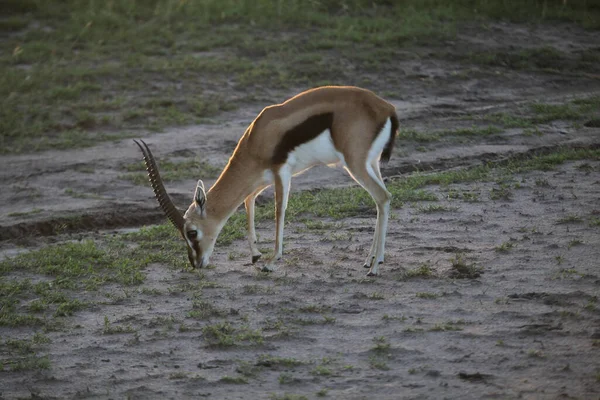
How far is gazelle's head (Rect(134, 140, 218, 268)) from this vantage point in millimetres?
7434

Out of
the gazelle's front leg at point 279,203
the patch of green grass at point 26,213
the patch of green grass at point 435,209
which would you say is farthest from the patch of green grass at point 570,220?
the patch of green grass at point 26,213

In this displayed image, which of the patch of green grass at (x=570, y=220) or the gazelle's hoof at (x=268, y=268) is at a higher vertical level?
the patch of green grass at (x=570, y=220)

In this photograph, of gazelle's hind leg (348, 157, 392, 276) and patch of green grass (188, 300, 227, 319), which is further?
gazelle's hind leg (348, 157, 392, 276)

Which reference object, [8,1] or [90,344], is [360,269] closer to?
[90,344]

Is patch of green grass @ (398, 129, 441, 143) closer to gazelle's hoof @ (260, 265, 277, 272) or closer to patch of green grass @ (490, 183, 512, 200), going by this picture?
patch of green grass @ (490, 183, 512, 200)

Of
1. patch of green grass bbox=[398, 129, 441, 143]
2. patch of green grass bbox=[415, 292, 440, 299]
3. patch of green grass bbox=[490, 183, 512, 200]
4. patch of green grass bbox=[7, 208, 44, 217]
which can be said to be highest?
patch of green grass bbox=[490, 183, 512, 200]

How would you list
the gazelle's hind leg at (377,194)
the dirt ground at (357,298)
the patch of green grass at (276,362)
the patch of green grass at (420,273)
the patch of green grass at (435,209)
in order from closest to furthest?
the dirt ground at (357,298)
the patch of green grass at (276,362)
the patch of green grass at (420,273)
the gazelle's hind leg at (377,194)
the patch of green grass at (435,209)

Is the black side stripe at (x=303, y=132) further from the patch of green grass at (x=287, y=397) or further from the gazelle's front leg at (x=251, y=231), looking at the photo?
the patch of green grass at (x=287, y=397)

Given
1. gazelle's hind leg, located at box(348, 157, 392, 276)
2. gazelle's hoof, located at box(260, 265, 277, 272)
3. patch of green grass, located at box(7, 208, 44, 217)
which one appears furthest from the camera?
patch of green grass, located at box(7, 208, 44, 217)

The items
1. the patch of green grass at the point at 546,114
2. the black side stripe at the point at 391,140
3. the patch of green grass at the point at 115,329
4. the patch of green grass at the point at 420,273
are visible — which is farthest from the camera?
the patch of green grass at the point at 546,114

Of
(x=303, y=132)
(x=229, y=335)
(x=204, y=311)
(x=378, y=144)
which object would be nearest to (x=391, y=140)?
(x=378, y=144)

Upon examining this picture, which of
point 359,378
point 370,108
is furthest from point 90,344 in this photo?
point 370,108

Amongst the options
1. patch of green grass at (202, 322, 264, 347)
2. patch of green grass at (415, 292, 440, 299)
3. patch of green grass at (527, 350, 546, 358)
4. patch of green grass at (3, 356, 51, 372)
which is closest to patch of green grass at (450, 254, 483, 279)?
patch of green grass at (415, 292, 440, 299)

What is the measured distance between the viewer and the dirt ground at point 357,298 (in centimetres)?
538
